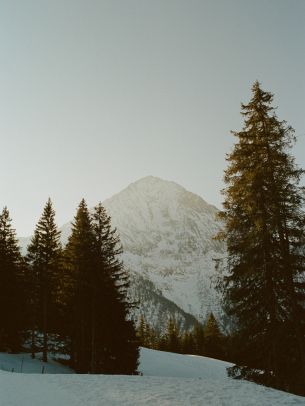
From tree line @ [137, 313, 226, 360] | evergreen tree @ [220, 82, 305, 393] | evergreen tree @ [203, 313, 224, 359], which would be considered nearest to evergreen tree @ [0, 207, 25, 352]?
evergreen tree @ [220, 82, 305, 393]

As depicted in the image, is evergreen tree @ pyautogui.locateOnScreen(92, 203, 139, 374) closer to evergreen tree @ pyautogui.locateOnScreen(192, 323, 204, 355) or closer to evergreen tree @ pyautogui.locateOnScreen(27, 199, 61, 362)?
evergreen tree @ pyautogui.locateOnScreen(27, 199, 61, 362)

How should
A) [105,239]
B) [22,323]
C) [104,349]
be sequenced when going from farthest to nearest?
[22,323]
[104,349]
[105,239]

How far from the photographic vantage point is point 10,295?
1307 inches

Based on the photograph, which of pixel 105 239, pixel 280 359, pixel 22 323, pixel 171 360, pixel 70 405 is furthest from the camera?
pixel 171 360

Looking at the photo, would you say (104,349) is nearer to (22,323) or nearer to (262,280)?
(22,323)

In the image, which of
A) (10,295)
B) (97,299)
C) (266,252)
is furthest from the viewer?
(10,295)

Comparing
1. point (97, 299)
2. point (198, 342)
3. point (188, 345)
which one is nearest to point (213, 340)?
point (198, 342)

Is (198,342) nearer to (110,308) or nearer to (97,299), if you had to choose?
(110,308)

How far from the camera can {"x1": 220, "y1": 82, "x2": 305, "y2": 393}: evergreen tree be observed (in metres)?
17.5


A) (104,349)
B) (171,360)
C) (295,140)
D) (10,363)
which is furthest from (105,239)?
(171,360)

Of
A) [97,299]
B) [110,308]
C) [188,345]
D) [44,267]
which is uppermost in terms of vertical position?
[44,267]

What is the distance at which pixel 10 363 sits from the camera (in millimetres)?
30047

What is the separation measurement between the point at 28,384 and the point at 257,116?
54.8 ft

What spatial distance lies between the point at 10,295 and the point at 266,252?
77.2 ft
